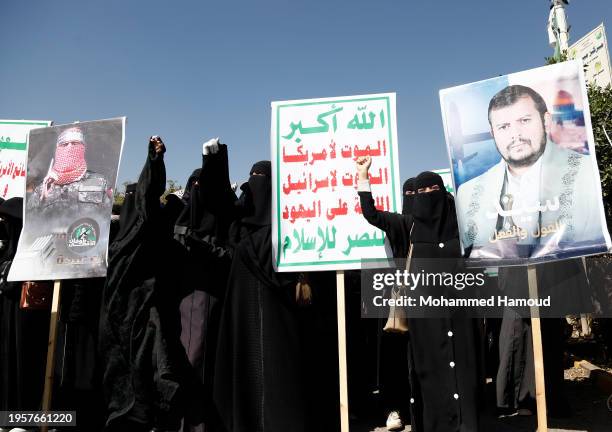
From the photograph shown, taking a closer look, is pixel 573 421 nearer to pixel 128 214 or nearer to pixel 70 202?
pixel 128 214

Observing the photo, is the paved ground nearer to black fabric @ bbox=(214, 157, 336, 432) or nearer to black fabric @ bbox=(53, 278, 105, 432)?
black fabric @ bbox=(214, 157, 336, 432)

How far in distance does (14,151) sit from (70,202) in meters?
1.32

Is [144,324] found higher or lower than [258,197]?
lower

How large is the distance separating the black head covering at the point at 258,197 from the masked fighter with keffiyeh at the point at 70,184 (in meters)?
0.93

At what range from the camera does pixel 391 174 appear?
2869mm

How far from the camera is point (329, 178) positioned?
2.96m

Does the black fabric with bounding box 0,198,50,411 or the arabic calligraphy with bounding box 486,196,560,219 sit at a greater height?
the arabic calligraphy with bounding box 486,196,560,219

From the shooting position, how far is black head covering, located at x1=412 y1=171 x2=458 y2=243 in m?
2.88

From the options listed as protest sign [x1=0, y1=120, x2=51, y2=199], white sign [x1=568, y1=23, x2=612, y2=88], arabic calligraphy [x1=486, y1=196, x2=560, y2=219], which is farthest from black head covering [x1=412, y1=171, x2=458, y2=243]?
white sign [x1=568, y1=23, x2=612, y2=88]

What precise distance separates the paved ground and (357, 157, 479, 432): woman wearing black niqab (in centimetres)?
68

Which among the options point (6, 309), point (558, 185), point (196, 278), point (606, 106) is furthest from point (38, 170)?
point (606, 106)

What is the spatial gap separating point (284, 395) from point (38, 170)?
237 cm

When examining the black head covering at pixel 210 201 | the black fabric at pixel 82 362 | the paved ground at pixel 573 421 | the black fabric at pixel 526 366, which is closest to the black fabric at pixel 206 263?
the black head covering at pixel 210 201

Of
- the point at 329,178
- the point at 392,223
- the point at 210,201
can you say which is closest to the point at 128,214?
the point at 210,201
